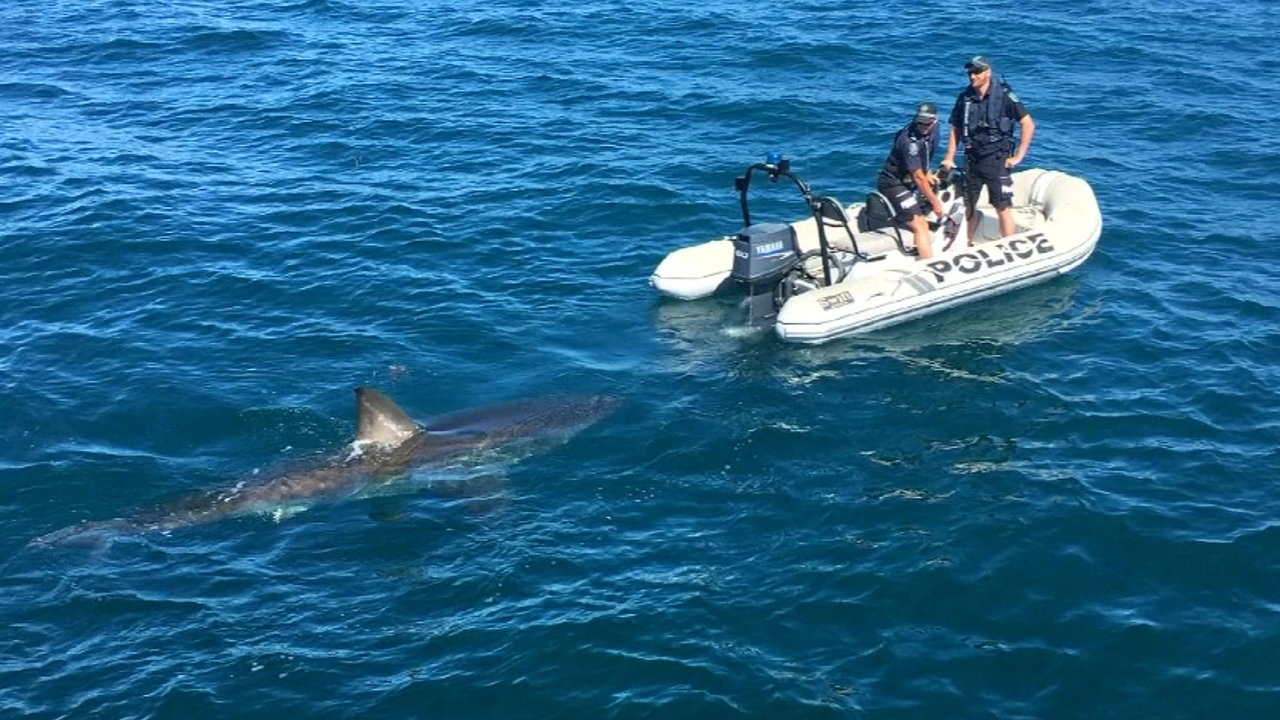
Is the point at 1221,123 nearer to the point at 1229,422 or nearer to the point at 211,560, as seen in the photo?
the point at 1229,422

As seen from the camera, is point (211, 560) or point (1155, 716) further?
point (211, 560)

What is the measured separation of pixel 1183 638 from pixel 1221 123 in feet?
49.2

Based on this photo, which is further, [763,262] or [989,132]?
[989,132]

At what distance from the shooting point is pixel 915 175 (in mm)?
17484

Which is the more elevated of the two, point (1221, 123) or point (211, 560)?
point (1221, 123)

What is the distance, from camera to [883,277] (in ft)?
57.5

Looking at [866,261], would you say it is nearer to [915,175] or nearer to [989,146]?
[915,175]

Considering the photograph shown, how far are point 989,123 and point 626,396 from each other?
20.8 feet

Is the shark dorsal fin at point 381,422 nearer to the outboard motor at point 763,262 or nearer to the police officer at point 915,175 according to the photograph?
the outboard motor at point 763,262

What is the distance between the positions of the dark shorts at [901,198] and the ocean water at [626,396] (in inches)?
66.2

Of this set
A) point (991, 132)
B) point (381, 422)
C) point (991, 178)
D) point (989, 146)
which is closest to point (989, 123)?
point (991, 132)

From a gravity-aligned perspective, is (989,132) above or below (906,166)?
above

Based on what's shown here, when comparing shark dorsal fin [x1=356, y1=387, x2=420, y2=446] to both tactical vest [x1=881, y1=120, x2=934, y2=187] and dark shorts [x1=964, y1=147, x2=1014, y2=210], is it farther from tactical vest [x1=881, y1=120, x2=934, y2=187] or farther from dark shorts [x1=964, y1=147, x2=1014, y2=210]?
dark shorts [x1=964, y1=147, x2=1014, y2=210]

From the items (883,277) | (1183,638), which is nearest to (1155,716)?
Result: (1183,638)
